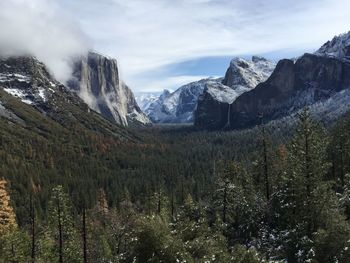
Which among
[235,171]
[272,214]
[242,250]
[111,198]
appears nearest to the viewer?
[242,250]

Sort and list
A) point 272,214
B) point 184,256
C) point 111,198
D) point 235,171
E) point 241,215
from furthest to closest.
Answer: point 111,198 < point 235,171 < point 241,215 < point 272,214 < point 184,256

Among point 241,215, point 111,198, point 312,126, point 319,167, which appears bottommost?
point 111,198

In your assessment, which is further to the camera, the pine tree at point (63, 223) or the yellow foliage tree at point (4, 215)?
the yellow foliage tree at point (4, 215)

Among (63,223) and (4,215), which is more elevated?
(63,223)

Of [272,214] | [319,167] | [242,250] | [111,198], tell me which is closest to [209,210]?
[272,214]

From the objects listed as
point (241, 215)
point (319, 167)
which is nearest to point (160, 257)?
point (319, 167)

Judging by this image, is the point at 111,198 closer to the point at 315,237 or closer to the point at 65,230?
the point at 65,230

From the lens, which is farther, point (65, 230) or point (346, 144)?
point (346, 144)

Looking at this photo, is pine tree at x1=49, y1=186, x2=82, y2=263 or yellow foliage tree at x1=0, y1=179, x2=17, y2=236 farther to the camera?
yellow foliage tree at x1=0, y1=179, x2=17, y2=236

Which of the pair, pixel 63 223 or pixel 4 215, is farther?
pixel 4 215

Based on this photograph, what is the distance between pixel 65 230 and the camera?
2805 inches

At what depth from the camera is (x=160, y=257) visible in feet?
181

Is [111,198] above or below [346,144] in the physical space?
below

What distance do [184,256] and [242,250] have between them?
7.31m
